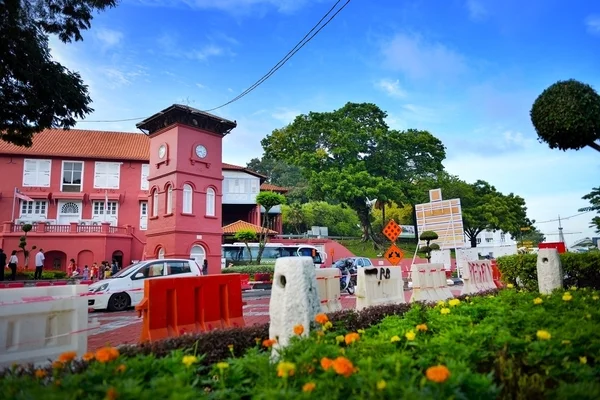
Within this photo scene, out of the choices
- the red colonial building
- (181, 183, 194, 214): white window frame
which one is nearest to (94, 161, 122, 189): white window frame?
the red colonial building

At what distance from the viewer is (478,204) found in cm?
4572

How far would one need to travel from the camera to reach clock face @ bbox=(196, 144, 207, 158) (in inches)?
945

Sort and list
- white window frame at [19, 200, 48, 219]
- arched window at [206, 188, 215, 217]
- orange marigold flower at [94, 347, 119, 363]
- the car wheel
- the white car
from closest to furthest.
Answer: orange marigold flower at [94, 347, 119, 363] < the white car < the car wheel < arched window at [206, 188, 215, 217] < white window frame at [19, 200, 48, 219]

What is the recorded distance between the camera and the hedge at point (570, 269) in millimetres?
9781

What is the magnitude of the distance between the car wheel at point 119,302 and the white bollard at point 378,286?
8.92 meters

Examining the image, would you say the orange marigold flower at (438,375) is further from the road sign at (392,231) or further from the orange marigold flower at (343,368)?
the road sign at (392,231)

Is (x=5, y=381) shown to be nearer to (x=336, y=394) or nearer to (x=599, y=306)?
(x=336, y=394)

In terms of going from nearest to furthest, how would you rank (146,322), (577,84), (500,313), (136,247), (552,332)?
(552,332), (500,313), (146,322), (577,84), (136,247)

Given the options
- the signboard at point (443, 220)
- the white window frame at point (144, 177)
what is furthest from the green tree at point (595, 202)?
the white window frame at point (144, 177)

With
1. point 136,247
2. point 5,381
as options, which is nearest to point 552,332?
point 5,381

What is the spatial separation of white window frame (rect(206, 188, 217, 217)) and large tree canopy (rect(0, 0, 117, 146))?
42.7ft

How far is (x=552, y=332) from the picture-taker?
322 centimetres

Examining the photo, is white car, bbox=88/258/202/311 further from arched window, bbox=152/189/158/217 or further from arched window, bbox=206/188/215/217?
Answer: arched window, bbox=152/189/158/217

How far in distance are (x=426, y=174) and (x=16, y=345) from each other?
40661mm
